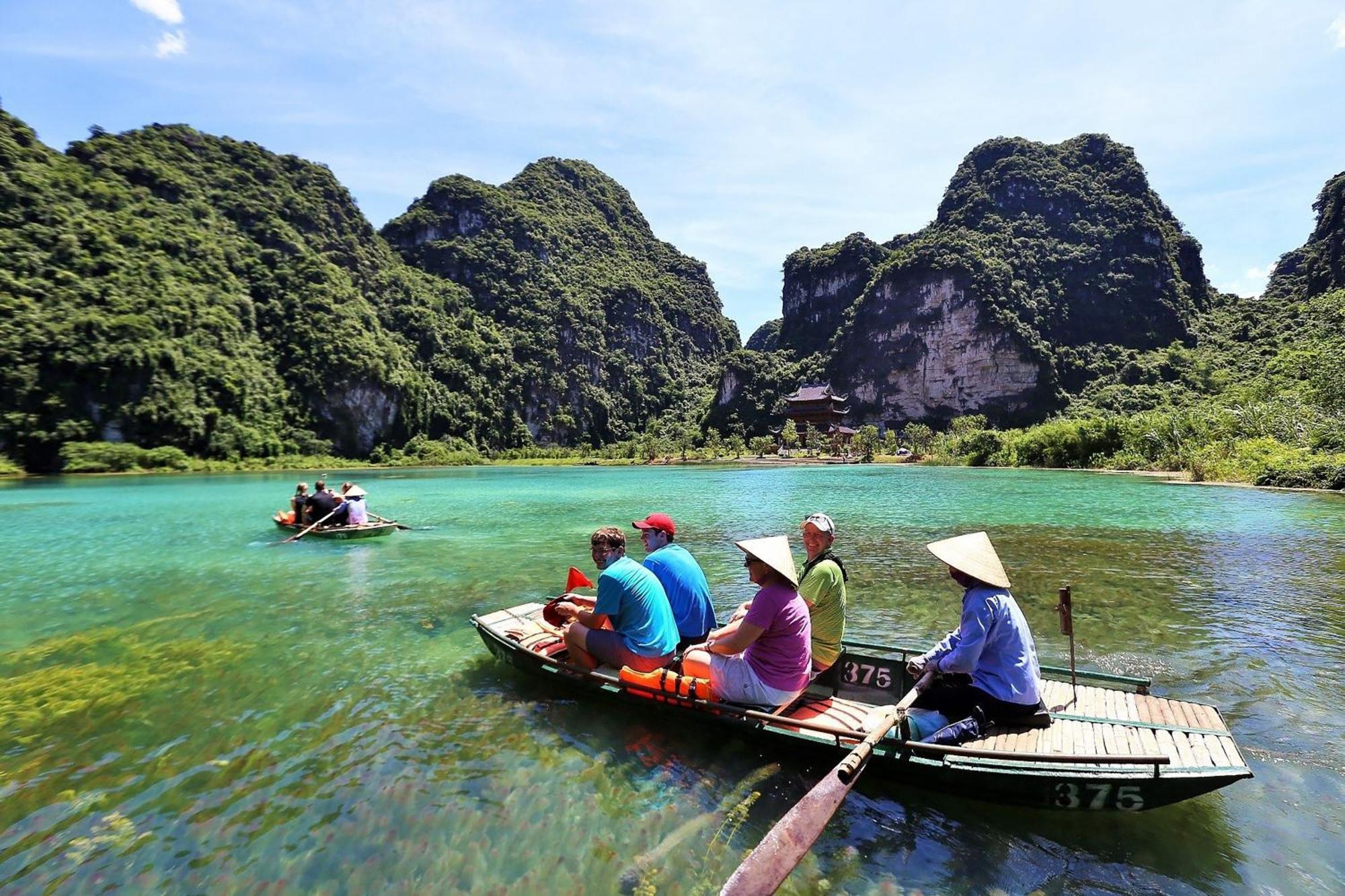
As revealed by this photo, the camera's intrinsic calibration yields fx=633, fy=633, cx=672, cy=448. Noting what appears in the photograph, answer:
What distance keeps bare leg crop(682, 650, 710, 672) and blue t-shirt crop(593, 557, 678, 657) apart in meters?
0.39

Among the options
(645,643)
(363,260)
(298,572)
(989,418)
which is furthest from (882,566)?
(363,260)

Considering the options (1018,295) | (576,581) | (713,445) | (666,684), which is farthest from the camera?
(1018,295)

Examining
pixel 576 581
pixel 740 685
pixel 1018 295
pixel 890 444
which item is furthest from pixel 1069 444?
pixel 1018 295

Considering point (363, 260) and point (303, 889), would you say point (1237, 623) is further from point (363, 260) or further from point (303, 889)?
point (363, 260)

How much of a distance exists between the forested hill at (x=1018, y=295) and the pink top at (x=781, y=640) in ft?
427

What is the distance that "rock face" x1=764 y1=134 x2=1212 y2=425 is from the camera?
4877 inches

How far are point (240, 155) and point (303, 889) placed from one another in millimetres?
166990

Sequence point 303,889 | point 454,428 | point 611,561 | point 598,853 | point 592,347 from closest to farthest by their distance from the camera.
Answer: point 303,889
point 598,853
point 611,561
point 454,428
point 592,347

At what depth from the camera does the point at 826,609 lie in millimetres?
6352

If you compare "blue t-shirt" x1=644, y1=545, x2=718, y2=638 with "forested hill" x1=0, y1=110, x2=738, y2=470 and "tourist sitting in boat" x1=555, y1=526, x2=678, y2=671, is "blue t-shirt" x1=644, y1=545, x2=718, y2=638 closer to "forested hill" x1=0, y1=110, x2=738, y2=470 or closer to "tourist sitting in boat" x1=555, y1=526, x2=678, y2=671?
"tourist sitting in boat" x1=555, y1=526, x2=678, y2=671

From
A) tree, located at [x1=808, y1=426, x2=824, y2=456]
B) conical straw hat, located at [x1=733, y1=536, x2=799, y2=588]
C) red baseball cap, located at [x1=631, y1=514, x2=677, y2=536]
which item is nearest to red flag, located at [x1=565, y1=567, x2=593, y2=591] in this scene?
red baseball cap, located at [x1=631, y1=514, x2=677, y2=536]

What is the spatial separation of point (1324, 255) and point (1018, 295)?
47.1 metres

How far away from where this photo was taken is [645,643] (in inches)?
263

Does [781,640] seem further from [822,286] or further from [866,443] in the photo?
[822,286]
